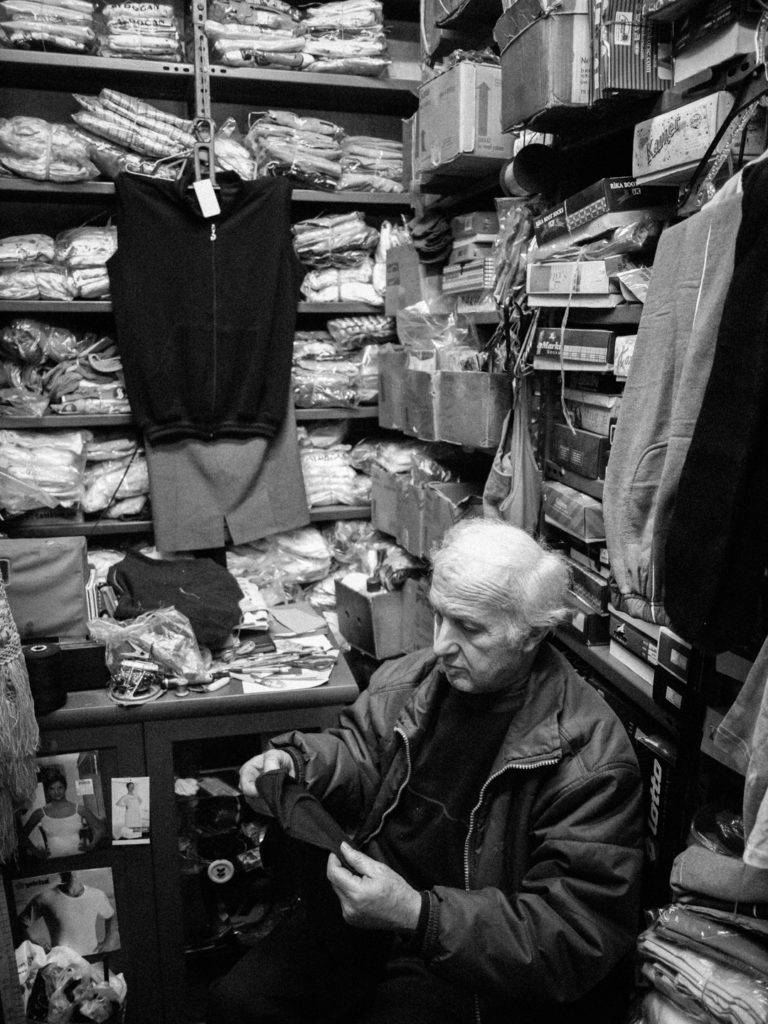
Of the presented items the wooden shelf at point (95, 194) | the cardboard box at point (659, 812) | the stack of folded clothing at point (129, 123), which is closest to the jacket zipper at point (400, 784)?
the cardboard box at point (659, 812)

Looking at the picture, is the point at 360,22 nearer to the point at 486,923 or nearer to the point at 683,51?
the point at 683,51

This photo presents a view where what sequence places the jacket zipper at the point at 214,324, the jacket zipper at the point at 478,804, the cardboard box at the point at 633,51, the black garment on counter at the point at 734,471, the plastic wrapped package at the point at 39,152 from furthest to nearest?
1. the jacket zipper at the point at 214,324
2. the plastic wrapped package at the point at 39,152
3. the cardboard box at the point at 633,51
4. the jacket zipper at the point at 478,804
5. the black garment on counter at the point at 734,471

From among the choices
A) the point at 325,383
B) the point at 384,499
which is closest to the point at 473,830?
the point at 384,499

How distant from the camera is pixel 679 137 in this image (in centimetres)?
144

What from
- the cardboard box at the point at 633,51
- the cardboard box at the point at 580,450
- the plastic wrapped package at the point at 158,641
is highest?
the cardboard box at the point at 633,51

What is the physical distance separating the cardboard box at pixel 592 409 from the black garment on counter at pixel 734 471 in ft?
2.00

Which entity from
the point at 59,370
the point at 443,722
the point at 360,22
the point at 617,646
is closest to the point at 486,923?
the point at 443,722

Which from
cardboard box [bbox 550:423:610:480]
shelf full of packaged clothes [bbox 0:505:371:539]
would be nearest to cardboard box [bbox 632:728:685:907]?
cardboard box [bbox 550:423:610:480]

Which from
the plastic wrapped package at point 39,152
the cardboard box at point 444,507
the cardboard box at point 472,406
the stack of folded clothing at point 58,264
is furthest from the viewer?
the stack of folded clothing at point 58,264

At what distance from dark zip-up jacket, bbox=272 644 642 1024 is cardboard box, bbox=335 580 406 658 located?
1.13 m

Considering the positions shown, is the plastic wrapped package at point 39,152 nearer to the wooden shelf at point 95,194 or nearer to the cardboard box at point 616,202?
the wooden shelf at point 95,194

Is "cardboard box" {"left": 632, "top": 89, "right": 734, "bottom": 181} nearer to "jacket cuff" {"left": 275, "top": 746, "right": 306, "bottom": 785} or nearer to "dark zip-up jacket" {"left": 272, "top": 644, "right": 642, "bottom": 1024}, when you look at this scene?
"dark zip-up jacket" {"left": 272, "top": 644, "right": 642, "bottom": 1024}

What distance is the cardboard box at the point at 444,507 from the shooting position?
8.03 ft

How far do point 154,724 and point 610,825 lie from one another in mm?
1166
